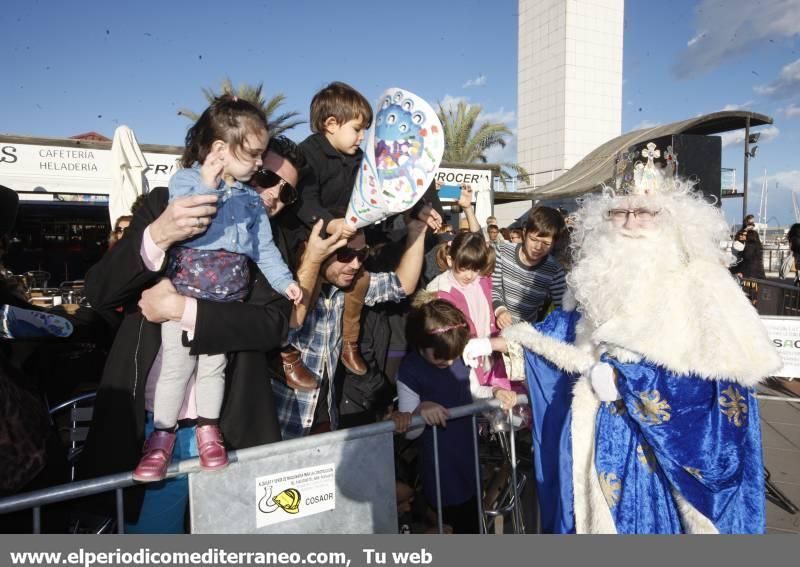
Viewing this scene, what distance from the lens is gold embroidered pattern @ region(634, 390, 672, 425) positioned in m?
2.07

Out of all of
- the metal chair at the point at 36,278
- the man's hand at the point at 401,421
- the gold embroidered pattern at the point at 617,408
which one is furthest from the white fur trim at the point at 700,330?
the metal chair at the point at 36,278

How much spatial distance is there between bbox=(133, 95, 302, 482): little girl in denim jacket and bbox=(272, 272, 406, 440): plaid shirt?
0.35m

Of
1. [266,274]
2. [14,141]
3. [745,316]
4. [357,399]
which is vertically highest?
[14,141]

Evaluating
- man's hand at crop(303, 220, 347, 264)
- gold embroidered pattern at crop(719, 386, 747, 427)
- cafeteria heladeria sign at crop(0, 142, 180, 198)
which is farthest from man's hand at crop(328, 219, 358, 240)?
cafeteria heladeria sign at crop(0, 142, 180, 198)

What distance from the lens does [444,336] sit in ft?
8.80

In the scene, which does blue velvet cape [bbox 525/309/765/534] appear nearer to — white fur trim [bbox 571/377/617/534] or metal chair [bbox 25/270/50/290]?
white fur trim [bbox 571/377/617/534]

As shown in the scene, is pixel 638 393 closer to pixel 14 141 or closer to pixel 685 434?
pixel 685 434

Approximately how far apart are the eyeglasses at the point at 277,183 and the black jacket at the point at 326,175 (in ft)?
0.76

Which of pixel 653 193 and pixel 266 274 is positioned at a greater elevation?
pixel 653 193

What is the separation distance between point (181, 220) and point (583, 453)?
1844 millimetres
